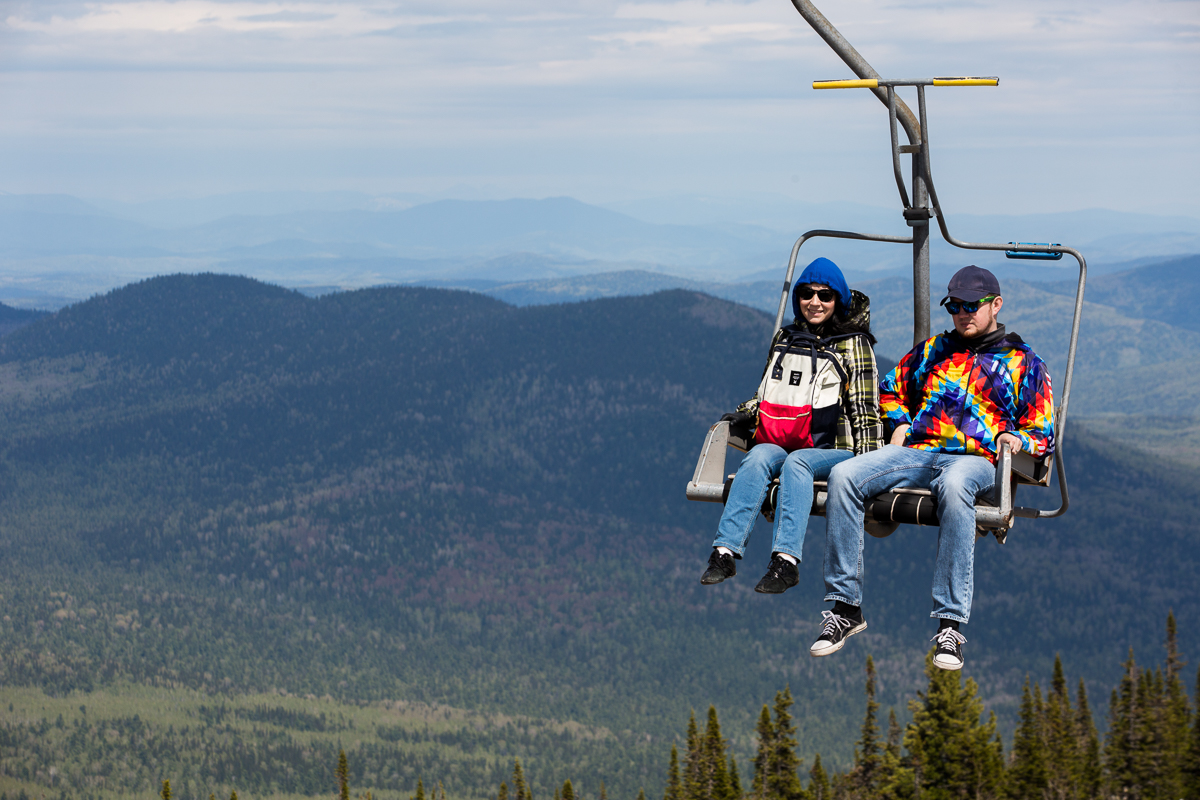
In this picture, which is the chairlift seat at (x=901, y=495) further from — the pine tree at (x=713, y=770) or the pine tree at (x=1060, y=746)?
the pine tree at (x=1060, y=746)

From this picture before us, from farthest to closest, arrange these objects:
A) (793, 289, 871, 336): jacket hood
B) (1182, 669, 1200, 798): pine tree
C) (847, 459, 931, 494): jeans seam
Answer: (1182, 669, 1200, 798): pine tree → (793, 289, 871, 336): jacket hood → (847, 459, 931, 494): jeans seam

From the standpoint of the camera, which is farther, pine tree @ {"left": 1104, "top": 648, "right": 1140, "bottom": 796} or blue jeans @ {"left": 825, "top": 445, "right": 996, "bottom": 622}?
pine tree @ {"left": 1104, "top": 648, "right": 1140, "bottom": 796}

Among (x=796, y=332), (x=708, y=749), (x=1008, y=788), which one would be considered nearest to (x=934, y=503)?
(x=796, y=332)

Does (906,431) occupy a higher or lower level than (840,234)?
lower

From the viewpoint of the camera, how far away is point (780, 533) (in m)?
12.4

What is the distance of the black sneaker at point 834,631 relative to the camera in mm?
11477

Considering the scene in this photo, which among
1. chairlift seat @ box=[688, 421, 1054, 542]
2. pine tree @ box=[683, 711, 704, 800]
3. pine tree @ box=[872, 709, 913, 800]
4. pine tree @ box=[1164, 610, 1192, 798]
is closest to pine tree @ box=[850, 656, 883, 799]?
pine tree @ box=[872, 709, 913, 800]

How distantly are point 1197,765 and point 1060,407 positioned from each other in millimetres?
133050

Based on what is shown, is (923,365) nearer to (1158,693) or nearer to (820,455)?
(820,455)

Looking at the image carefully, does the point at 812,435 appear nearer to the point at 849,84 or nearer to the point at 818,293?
the point at 818,293

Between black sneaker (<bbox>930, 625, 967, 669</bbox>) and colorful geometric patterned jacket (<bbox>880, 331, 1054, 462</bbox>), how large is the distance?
228cm

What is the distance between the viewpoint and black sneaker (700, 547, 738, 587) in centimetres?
1224

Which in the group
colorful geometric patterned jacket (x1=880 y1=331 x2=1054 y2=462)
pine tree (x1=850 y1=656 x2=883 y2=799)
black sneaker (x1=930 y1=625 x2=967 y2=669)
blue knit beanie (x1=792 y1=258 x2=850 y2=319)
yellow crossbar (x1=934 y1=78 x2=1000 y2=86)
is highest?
yellow crossbar (x1=934 y1=78 x2=1000 y2=86)

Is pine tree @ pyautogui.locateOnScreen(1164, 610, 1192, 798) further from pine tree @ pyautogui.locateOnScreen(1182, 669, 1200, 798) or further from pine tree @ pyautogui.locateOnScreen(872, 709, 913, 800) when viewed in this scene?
pine tree @ pyautogui.locateOnScreen(872, 709, 913, 800)
